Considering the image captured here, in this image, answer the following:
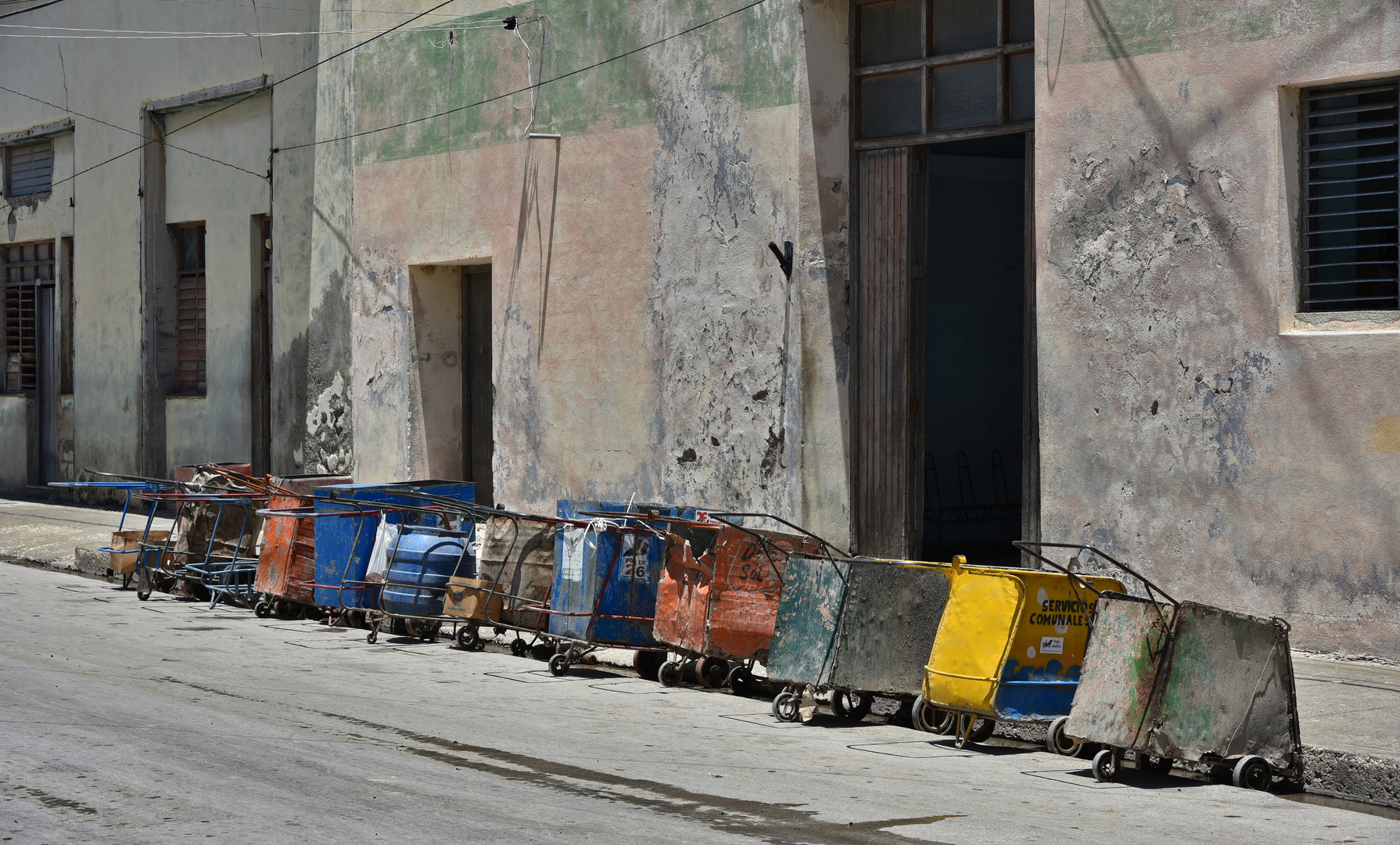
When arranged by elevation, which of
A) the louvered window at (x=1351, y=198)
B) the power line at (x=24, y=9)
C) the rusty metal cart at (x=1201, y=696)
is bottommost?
the rusty metal cart at (x=1201, y=696)

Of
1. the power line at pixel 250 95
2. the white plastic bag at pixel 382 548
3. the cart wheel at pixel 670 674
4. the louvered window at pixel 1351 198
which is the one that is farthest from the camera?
the power line at pixel 250 95

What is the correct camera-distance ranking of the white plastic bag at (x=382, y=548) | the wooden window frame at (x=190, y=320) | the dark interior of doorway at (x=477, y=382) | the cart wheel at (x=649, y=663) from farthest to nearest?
the wooden window frame at (x=190, y=320), the dark interior of doorway at (x=477, y=382), the white plastic bag at (x=382, y=548), the cart wheel at (x=649, y=663)

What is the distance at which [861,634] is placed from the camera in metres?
9.40

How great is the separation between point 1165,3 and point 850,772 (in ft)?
21.2

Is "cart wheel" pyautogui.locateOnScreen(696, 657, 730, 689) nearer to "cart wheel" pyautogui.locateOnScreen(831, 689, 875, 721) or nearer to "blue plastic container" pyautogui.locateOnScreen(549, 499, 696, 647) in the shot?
"blue plastic container" pyautogui.locateOnScreen(549, 499, 696, 647)

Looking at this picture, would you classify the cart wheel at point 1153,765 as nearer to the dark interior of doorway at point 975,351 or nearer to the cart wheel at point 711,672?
the cart wheel at point 711,672

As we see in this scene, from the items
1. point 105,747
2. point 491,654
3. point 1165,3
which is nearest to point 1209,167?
point 1165,3

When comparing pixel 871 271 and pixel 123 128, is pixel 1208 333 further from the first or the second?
pixel 123 128

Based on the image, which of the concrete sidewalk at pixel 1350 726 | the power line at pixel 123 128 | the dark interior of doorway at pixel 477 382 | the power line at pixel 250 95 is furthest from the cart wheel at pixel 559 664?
the power line at pixel 123 128

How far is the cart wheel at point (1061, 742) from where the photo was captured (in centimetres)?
848

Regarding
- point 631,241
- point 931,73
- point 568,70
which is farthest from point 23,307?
point 931,73

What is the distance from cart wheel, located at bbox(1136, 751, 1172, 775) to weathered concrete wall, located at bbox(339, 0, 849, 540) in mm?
6232

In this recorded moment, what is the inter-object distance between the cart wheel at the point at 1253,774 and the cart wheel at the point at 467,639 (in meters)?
6.32

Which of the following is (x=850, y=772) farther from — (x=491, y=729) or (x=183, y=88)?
(x=183, y=88)
